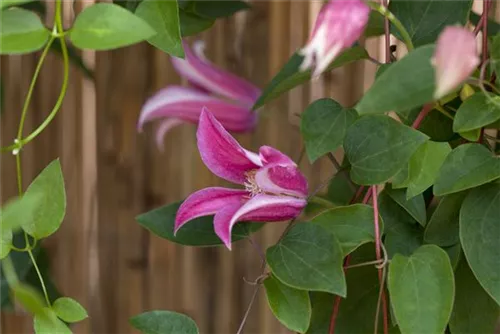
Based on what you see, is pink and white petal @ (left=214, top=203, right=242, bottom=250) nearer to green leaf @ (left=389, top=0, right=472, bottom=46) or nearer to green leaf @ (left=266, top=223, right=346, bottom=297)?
green leaf @ (left=266, top=223, right=346, bottom=297)

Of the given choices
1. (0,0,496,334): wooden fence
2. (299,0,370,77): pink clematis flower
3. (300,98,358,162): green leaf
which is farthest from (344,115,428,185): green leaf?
(0,0,496,334): wooden fence

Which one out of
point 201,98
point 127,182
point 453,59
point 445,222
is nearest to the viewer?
point 453,59

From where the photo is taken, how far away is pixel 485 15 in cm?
39

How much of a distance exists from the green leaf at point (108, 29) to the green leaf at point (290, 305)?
171 millimetres

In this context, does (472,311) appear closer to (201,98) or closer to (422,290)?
(422,290)

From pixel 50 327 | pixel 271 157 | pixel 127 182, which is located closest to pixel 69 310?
pixel 50 327

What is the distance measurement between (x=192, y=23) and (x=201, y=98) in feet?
0.19

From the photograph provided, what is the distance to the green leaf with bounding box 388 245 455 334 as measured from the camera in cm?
34

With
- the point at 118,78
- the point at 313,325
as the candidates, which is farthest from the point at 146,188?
the point at 313,325

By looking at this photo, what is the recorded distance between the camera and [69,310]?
0.36m

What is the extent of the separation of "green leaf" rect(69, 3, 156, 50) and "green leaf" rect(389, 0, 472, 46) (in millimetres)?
204

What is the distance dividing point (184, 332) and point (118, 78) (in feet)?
2.61

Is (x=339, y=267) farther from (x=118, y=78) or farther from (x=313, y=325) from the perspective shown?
(x=118, y=78)

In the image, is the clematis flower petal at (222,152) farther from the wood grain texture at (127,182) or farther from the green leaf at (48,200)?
the wood grain texture at (127,182)
